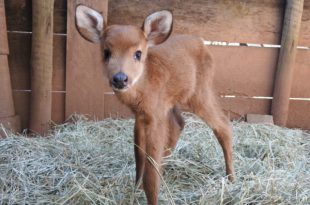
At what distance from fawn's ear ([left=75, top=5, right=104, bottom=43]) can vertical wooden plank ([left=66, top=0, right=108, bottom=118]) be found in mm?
1383

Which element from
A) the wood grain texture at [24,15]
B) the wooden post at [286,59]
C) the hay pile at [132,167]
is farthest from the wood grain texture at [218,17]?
the hay pile at [132,167]

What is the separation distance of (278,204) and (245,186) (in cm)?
24

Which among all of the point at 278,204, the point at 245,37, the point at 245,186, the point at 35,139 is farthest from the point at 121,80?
the point at 245,37

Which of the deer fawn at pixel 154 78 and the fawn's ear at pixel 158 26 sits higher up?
the fawn's ear at pixel 158 26

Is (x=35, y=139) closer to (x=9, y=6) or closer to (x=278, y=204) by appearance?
(x=9, y=6)

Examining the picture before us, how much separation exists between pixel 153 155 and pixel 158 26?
90 centimetres

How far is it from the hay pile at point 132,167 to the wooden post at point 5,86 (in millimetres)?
240

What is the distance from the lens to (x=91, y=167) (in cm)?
365

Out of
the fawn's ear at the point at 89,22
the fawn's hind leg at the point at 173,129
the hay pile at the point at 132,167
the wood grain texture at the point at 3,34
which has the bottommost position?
the hay pile at the point at 132,167

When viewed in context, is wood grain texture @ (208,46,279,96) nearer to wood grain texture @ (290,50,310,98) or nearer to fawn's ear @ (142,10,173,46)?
wood grain texture @ (290,50,310,98)

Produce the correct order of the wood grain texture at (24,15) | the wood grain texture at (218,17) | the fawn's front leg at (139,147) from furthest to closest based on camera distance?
the wood grain texture at (218,17) → the wood grain texture at (24,15) → the fawn's front leg at (139,147)

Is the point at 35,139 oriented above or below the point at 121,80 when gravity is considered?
below

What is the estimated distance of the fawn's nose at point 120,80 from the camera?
270 centimetres

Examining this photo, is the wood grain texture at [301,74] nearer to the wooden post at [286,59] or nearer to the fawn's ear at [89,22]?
the wooden post at [286,59]
